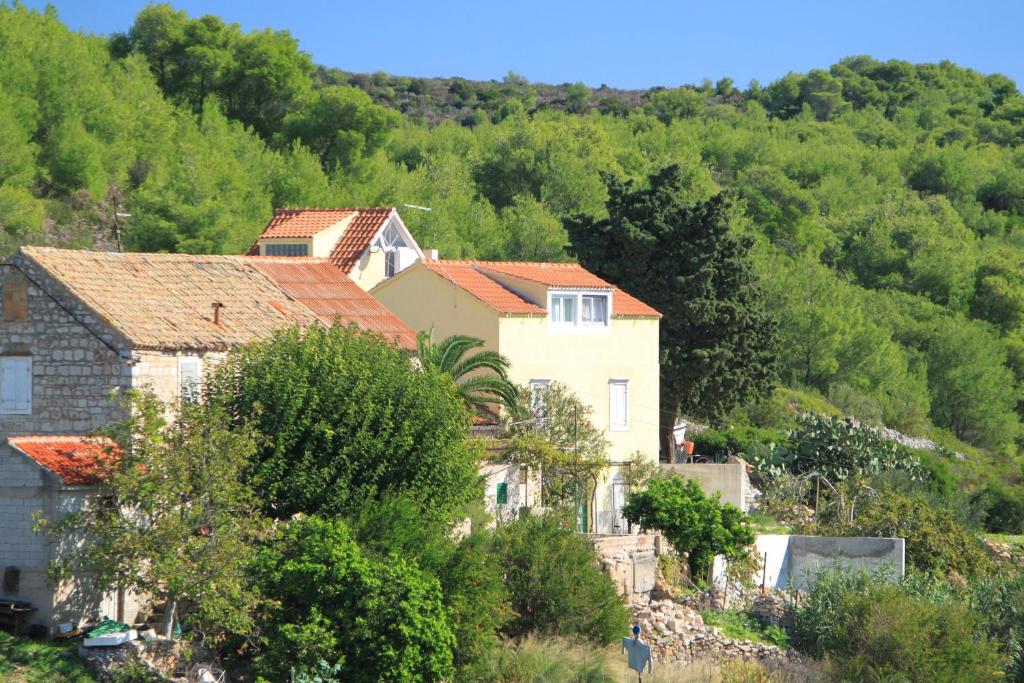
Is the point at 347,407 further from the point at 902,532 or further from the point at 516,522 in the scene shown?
the point at 902,532

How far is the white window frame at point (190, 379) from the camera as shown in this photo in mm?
27766

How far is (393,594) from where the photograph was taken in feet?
81.8

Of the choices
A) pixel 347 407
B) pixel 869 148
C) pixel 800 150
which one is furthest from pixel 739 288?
pixel 869 148

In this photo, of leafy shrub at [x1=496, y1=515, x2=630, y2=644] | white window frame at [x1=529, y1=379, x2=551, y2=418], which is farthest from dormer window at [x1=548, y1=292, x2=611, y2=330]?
leafy shrub at [x1=496, y1=515, x2=630, y2=644]

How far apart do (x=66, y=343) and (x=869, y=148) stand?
399 ft

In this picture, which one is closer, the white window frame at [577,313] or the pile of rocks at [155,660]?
the pile of rocks at [155,660]

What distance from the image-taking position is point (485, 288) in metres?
40.8

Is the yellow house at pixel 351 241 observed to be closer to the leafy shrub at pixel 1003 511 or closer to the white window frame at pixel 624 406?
the white window frame at pixel 624 406

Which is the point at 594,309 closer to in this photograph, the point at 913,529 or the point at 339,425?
the point at 913,529

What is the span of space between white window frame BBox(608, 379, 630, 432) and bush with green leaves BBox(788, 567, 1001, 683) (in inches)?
352

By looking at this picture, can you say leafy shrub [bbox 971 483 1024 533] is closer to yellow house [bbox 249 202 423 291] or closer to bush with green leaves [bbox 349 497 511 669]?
yellow house [bbox 249 202 423 291]

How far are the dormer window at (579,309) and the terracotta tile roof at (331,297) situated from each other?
5435mm

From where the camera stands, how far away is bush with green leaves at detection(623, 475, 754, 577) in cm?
3584

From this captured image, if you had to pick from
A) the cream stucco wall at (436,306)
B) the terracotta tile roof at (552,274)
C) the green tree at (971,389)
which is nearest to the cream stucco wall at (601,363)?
the cream stucco wall at (436,306)
